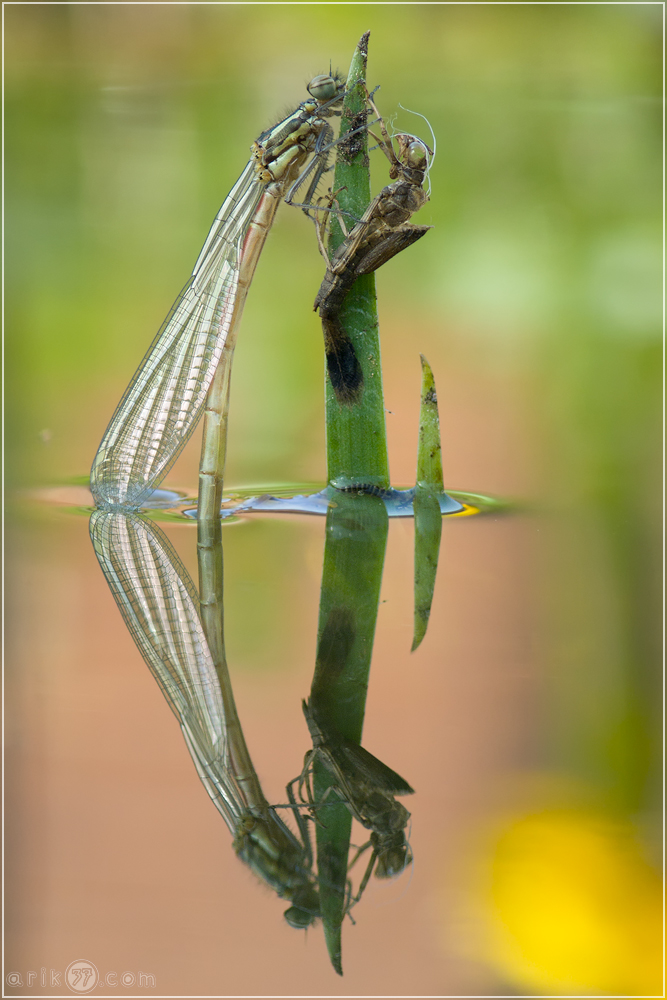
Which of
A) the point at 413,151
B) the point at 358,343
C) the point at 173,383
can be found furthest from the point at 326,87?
the point at 173,383

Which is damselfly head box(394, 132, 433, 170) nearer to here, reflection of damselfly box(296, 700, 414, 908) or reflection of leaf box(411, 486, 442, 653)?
reflection of leaf box(411, 486, 442, 653)

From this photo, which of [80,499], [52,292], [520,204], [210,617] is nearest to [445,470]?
[80,499]

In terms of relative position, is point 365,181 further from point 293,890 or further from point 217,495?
point 293,890

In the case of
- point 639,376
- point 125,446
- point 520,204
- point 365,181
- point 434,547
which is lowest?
point 434,547

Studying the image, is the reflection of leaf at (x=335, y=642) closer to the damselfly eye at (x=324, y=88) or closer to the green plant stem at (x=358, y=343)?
the green plant stem at (x=358, y=343)

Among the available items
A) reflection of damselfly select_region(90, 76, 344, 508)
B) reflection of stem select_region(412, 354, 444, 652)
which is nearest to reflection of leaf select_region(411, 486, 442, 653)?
reflection of stem select_region(412, 354, 444, 652)

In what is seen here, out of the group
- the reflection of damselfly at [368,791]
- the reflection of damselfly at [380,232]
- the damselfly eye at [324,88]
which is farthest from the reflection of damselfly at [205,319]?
the reflection of damselfly at [368,791]
